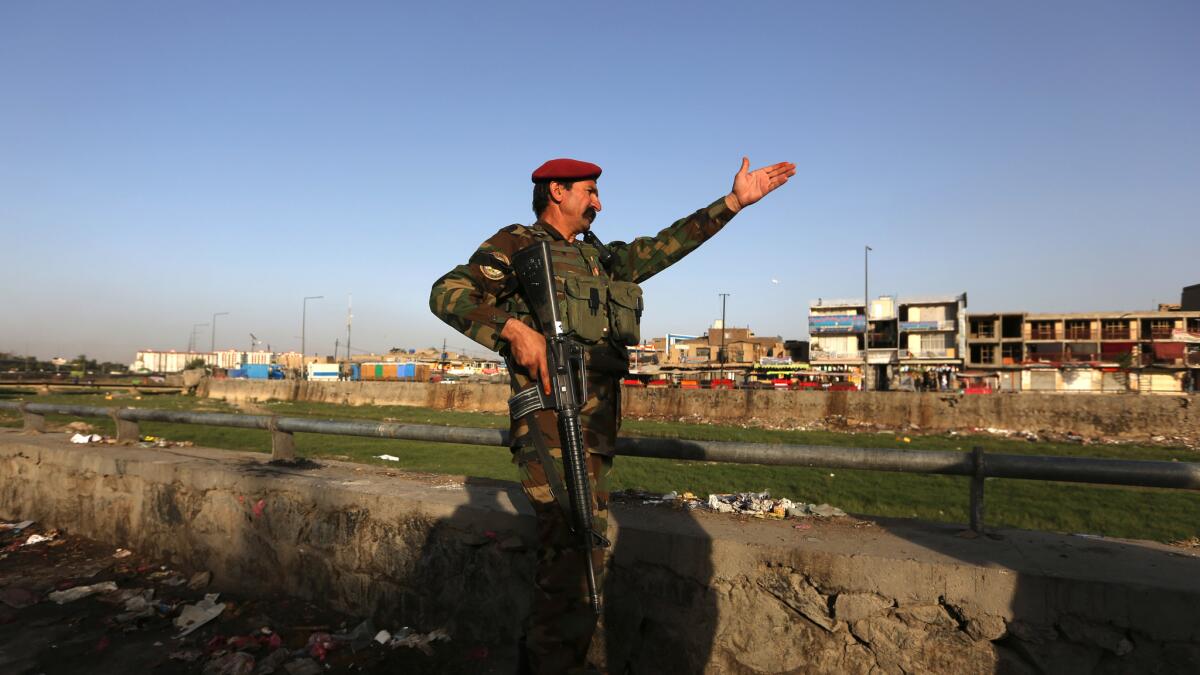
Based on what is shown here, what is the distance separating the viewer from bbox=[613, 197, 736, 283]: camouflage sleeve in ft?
8.82

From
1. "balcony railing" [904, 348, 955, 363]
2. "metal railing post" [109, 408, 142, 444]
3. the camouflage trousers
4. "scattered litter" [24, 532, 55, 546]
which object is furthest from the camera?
"balcony railing" [904, 348, 955, 363]

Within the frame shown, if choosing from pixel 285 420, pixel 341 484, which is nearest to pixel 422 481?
pixel 341 484

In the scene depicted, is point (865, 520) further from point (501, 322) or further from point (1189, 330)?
point (1189, 330)

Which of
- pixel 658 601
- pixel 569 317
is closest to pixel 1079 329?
pixel 658 601

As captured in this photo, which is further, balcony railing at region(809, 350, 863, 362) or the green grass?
balcony railing at region(809, 350, 863, 362)

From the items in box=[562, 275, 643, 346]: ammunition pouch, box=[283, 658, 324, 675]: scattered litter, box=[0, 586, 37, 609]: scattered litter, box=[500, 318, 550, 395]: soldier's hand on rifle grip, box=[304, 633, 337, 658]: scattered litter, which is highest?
box=[562, 275, 643, 346]: ammunition pouch

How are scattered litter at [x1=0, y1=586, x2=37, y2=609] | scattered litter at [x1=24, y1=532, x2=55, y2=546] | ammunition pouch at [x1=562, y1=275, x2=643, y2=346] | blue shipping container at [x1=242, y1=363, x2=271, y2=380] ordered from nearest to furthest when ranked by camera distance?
ammunition pouch at [x1=562, y1=275, x2=643, y2=346] < scattered litter at [x1=0, y1=586, x2=37, y2=609] < scattered litter at [x1=24, y1=532, x2=55, y2=546] < blue shipping container at [x1=242, y1=363, x2=271, y2=380]

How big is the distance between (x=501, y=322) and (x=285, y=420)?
10.2 feet

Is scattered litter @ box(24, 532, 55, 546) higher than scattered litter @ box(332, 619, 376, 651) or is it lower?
lower

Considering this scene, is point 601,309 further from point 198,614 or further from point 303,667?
point 198,614

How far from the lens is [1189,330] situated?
62188 millimetres

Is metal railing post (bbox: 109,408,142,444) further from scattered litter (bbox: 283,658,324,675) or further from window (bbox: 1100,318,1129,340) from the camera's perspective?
window (bbox: 1100,318,1129,340)

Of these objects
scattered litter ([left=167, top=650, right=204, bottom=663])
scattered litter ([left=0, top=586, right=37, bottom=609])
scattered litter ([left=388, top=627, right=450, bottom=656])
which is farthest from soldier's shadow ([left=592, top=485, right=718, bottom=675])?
scattered litter ([left=0, top=586, right=37, bottom=609])

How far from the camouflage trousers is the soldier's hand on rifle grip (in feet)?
0.56
